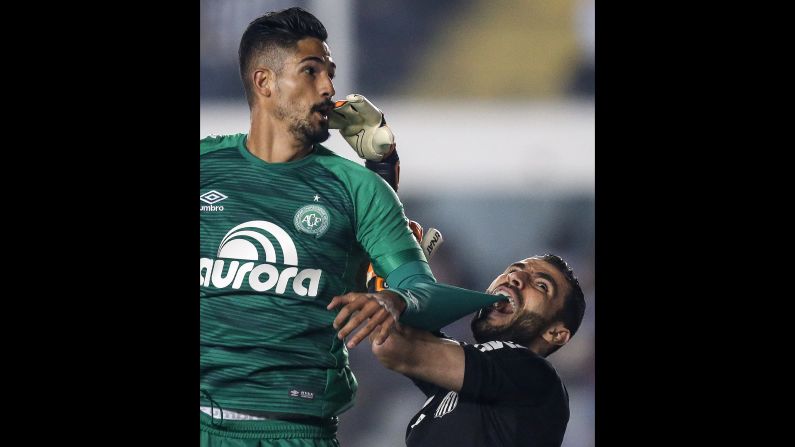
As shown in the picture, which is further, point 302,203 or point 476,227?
point 476,227

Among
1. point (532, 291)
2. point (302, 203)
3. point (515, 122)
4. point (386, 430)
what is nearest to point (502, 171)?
point (515, 122)

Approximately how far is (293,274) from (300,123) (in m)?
0.57

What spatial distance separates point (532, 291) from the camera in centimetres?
425

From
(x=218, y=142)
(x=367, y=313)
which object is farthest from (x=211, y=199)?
(x=367, y=313)

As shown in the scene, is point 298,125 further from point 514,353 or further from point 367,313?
point 514,353

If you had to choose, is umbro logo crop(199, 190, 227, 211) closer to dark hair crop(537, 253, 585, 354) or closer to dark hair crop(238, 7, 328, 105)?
dark hair crop(238, 7, 328, 105)

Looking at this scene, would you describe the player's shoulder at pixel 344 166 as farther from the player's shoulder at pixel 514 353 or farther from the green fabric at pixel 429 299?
the player's shoulder at pixel 514 353

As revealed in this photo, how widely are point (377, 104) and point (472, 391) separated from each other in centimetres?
116

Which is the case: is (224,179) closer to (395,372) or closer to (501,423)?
(395,372)

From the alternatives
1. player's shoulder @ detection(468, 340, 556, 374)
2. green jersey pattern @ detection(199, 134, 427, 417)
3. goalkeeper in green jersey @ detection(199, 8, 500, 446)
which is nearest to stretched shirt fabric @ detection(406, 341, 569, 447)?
player's shoulder @ detection(468, 340, 556, 374)

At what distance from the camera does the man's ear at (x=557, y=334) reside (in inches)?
168

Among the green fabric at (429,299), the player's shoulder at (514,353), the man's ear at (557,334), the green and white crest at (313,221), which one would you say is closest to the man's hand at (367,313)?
the green fabric at (429,299)

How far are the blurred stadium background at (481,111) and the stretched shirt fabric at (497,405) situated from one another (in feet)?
0.43

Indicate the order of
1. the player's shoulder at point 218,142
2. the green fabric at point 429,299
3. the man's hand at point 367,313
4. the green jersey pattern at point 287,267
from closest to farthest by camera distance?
the man's hand at point 367,313
the green fabric at point 429,299
the green jersey pattern at point 287,267
the player's shoulder at point 218,142
